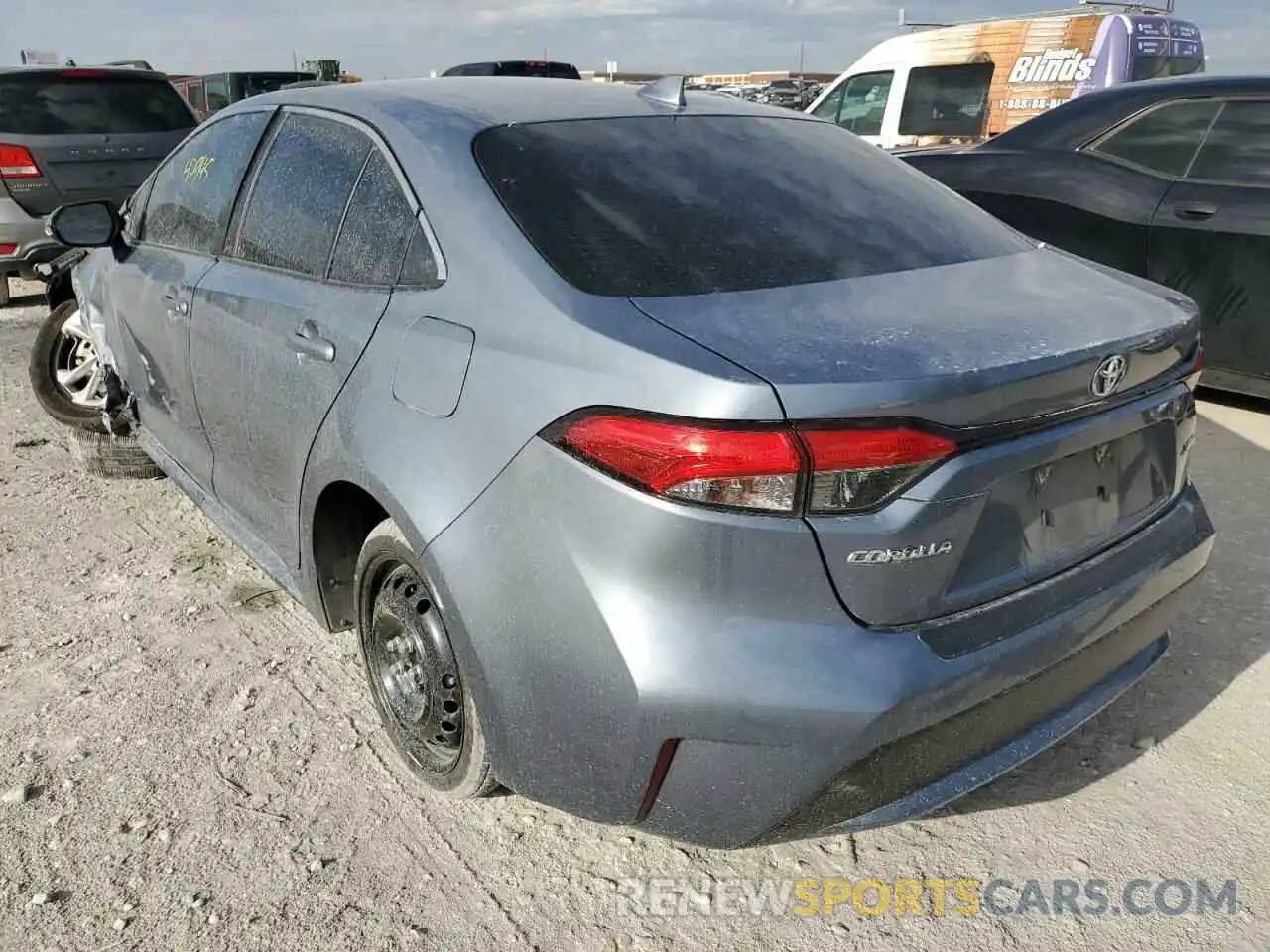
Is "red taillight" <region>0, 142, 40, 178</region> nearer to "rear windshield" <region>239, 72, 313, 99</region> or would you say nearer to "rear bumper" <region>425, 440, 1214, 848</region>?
"rear bumper" <region>425, 440, 1214, 848</region>

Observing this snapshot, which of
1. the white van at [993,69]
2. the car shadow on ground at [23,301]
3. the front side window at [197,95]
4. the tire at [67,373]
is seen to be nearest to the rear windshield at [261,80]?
the front side window at [197,95]

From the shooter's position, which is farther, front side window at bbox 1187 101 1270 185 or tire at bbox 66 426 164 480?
front side window at bbox 1187 101 1270 185

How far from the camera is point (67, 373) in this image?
4801 millimetres

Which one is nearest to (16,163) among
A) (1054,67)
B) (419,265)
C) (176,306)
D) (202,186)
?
(202,186)

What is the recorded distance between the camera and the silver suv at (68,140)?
7559 millimetres

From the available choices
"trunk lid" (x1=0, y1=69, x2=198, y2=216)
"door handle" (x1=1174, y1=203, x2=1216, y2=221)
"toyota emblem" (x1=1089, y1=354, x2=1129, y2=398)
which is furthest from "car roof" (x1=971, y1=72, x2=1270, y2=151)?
"trunk lid" (x1=0, y1=69, x2=198, y2=216)

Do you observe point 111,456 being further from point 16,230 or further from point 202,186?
point 16,230

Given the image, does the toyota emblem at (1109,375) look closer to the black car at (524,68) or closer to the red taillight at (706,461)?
the red taillight at (706,461)

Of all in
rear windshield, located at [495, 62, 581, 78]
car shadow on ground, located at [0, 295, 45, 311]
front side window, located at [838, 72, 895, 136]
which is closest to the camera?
car shadow on ground, located at [0, 295, 45, 311]

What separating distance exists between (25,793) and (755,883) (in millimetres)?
1775

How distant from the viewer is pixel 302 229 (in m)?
2.79

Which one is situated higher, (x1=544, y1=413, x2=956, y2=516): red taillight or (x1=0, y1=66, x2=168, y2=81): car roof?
(x1=544, y1=413, x2=956, y2=516): red taillight

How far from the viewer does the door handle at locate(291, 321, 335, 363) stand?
8.10ft

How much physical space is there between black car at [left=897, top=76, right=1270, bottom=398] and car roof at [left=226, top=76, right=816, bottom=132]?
9.08ft
